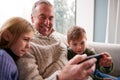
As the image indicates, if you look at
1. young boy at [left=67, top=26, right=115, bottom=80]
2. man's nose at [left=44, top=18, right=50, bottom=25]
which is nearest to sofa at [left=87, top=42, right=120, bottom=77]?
young boy at [left=67, top=26, right=115, bottom=80]

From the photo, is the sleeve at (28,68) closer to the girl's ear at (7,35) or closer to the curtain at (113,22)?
the girl's ear at (7,35)

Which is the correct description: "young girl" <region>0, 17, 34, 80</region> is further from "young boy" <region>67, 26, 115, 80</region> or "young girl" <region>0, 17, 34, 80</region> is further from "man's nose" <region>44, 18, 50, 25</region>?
"young boy" <region>67, 26, 115, 80</region>

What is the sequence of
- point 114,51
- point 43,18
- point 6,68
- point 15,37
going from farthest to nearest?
1. point 114,51
2. point 43,18
3. point 15,37
4. point 6,68

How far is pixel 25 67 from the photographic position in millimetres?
1333

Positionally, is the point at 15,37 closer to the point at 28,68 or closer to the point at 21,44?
the point at 21,44

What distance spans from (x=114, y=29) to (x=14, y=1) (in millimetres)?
1260

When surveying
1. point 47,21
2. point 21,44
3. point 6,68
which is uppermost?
point 47,21

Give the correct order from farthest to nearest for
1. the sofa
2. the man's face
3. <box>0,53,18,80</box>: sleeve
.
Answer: the sofa
the man's face
<box>0,53,18,80</box>: sleeve

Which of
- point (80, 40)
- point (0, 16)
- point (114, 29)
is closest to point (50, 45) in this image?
point (80, 40)

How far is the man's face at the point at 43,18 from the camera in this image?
162 cm

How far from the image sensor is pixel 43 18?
1.64 metres

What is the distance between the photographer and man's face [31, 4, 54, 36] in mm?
1616

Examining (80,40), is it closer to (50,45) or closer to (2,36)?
(50,45)

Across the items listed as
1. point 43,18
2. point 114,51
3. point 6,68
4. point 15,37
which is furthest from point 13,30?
point 114,51
